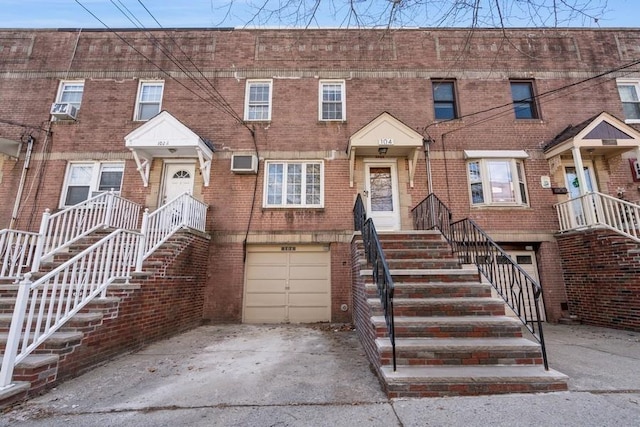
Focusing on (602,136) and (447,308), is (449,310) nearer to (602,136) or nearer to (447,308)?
(447,308)

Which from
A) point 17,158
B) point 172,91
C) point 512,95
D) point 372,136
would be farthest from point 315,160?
point 17,158

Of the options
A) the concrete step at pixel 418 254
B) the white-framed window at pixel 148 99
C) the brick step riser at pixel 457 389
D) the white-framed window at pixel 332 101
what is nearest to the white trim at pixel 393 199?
the white-framed window at pixel 332 101

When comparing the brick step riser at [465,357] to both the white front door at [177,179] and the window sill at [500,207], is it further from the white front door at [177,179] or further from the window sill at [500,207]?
the white front door at [177,179]

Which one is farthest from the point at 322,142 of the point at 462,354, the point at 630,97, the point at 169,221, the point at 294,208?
the point at 630,97

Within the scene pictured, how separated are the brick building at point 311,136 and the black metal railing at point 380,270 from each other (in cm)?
248

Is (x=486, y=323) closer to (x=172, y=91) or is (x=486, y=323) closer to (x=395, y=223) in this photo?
(x=395, y=223)

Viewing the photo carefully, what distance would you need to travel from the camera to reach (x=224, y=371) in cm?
405

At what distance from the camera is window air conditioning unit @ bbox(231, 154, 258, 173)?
865cm

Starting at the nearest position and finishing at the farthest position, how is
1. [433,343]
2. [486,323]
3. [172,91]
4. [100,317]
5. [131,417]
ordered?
1. [131,417]
2. [433,343]
3. [486,323]
4. [100,317]
5. [172,91]

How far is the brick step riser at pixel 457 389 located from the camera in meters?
3.10

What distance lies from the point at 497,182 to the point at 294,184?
6.24 m

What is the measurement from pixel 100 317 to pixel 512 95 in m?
12.5

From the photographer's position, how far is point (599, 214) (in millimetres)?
7379

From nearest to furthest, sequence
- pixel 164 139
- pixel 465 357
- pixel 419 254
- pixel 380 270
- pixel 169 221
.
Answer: pixel 465 357
pixel 380 270
pixel 419 254
pixel 169 221
pixel 164 139
